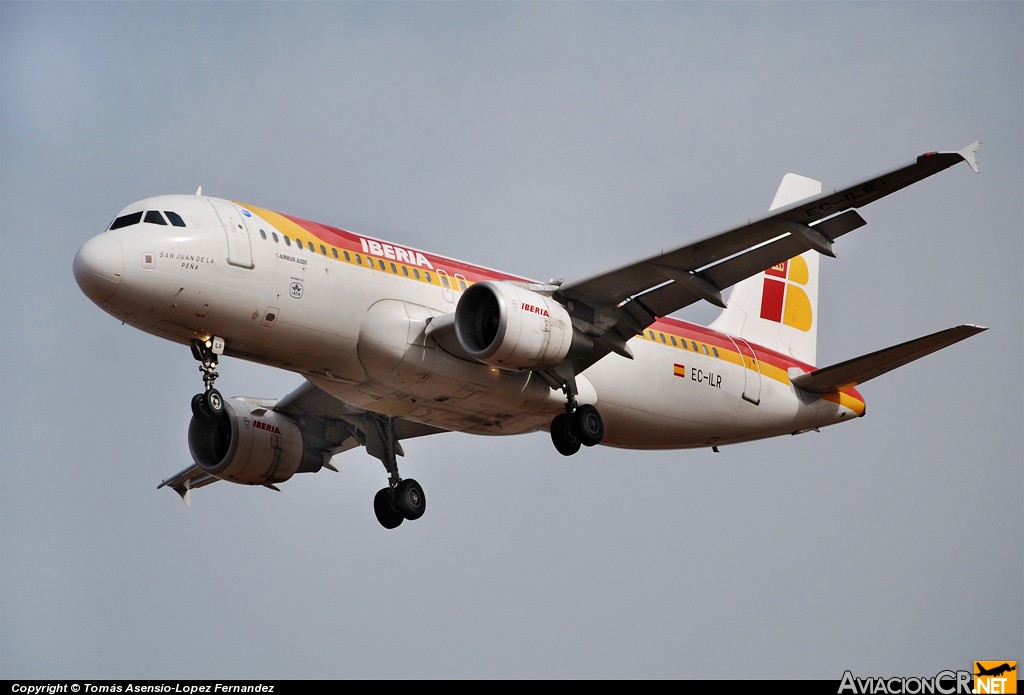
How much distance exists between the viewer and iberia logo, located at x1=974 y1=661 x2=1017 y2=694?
30.6 meters

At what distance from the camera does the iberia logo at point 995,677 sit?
30594mm

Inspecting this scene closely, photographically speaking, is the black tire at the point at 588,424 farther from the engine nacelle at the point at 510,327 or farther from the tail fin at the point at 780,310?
the tail fin at the point at 780,310

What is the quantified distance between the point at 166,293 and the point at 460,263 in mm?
7768

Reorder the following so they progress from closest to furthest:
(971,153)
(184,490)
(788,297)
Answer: (971,153), (184,490), (788,297)

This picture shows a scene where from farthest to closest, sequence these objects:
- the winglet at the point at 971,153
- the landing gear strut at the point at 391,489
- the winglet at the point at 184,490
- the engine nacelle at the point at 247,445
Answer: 1. the winglet at the point at 184,490
2. the landing gear strut at the point at 391,489
3. the engine nacelle at the point at 247,445
4. the winglet at the point at 971,153

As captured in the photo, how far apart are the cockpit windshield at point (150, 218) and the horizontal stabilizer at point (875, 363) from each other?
57.1 feet

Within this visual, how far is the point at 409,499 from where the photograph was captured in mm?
36625

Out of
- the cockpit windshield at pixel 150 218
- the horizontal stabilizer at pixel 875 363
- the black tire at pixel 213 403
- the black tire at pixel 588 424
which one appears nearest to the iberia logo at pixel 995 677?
the horizontal stabilizer at pixel 875 363

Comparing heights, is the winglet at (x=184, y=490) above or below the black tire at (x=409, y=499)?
above

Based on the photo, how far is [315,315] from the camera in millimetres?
30016

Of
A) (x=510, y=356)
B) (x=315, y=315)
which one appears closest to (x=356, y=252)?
(x=315, y=315)

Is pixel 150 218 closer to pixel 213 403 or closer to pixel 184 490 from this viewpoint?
Answer: pixel 213 403

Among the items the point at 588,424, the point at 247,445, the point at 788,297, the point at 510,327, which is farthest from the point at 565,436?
the point at 788,297

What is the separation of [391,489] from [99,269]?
37.8 ft
